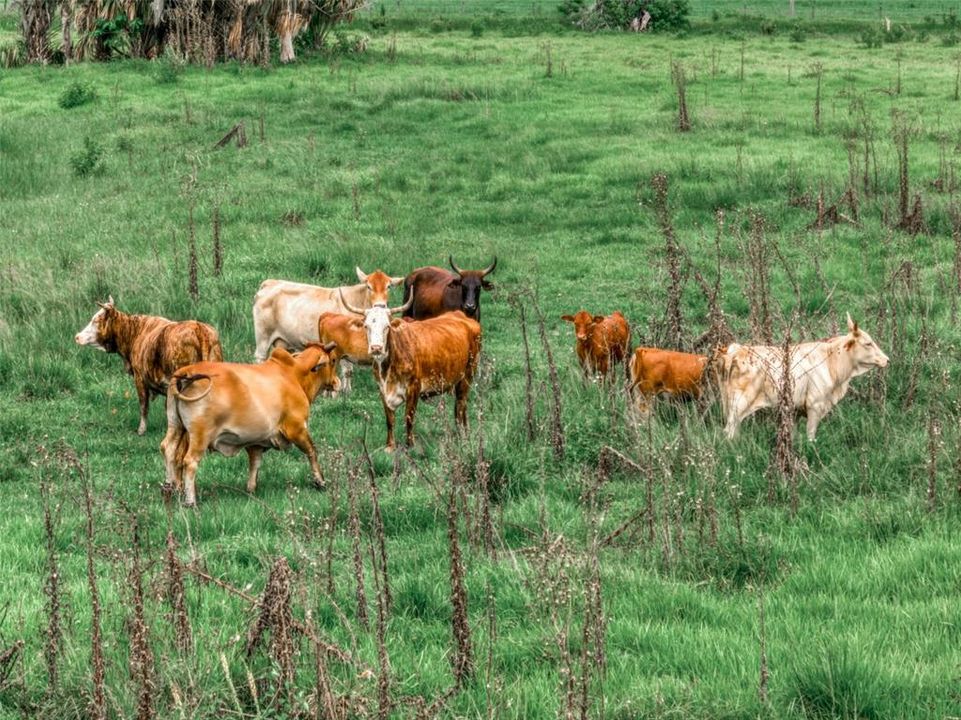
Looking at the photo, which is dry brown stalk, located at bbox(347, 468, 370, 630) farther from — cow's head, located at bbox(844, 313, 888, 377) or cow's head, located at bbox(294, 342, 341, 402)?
cow's head, located at bbox(844, 313, 888, 377)

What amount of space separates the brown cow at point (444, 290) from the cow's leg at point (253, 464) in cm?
367

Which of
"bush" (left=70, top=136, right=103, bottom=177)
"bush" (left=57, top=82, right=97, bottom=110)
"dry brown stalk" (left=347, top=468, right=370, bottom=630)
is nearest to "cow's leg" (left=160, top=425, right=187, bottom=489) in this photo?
"dry brown stalk" (left=347, top=468, right=370, bottom=630)

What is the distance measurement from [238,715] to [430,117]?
791 inches

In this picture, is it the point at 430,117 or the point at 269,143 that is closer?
the point at 269,143

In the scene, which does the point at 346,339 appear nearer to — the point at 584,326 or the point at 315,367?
the point at 584,326

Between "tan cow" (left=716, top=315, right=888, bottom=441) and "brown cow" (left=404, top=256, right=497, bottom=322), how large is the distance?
3.59 metres

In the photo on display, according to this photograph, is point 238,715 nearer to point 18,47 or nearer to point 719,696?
point 719,696

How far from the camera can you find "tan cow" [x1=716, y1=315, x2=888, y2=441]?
978cm

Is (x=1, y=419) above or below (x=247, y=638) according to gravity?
below

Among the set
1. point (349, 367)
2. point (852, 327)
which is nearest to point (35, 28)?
point (349, 367)

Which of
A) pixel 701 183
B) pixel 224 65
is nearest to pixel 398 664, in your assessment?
pixel 701 183

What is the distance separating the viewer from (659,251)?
16141 mm

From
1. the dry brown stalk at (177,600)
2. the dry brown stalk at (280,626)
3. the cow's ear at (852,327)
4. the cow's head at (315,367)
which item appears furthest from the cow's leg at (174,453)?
the cow's ear at (852,327)

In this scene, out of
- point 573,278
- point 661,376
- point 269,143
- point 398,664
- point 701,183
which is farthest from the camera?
point 269,143
